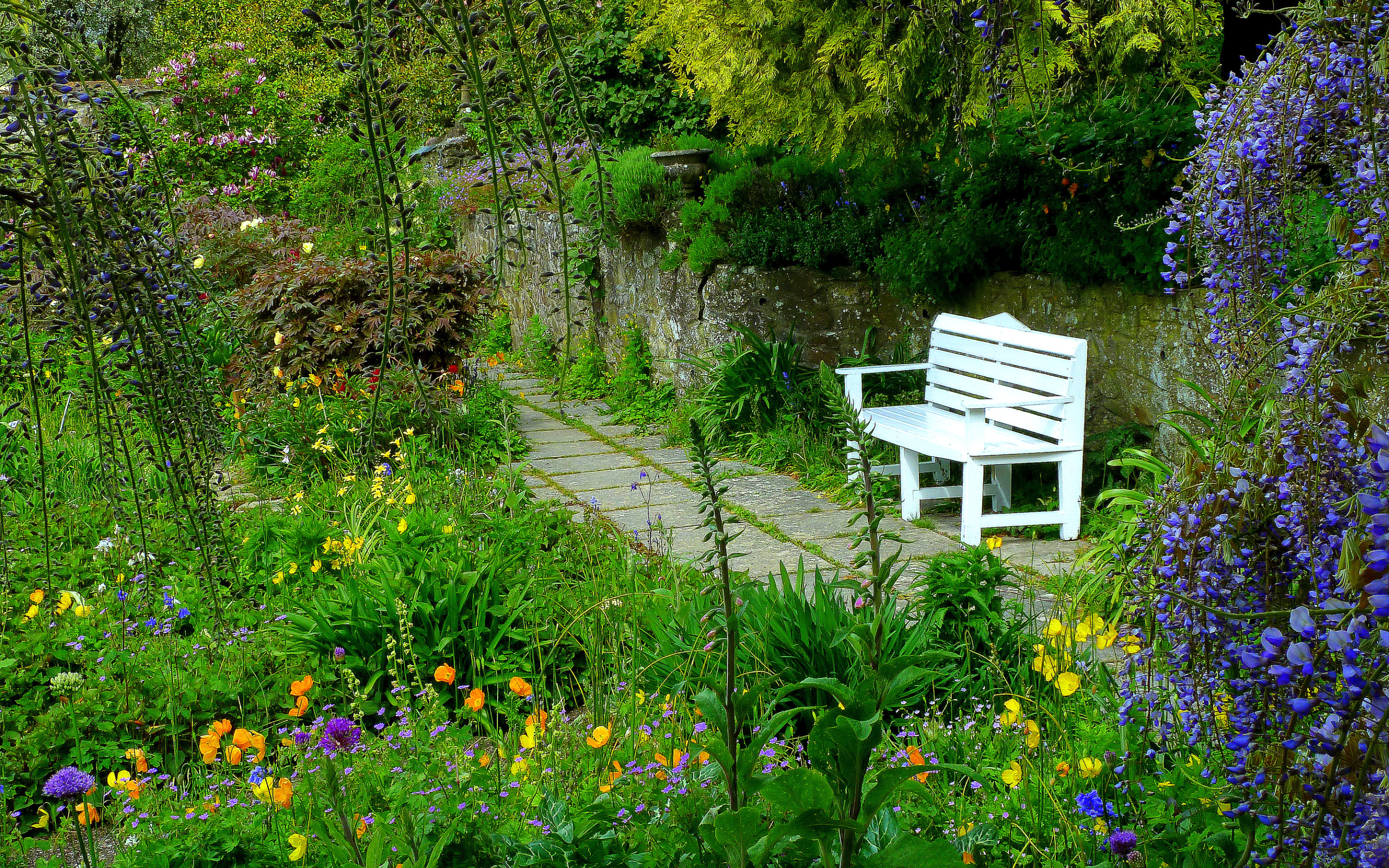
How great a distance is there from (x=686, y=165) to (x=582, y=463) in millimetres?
2440

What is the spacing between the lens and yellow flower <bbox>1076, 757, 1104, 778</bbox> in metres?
1.78

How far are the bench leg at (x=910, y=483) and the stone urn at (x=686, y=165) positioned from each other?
3.23 meters

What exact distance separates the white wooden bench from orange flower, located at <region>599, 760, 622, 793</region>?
7.34 ft

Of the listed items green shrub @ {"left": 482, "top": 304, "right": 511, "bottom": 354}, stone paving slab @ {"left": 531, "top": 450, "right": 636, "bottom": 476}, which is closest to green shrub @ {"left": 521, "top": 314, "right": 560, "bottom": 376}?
green shrub @ {"left": 482, "top": 304, "right": 511, "bottom": 354}

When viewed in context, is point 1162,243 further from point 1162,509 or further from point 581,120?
point 581,120

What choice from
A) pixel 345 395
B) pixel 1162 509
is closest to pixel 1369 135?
pixel 1162 509

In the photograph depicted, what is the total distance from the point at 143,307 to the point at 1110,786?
6.00 feet

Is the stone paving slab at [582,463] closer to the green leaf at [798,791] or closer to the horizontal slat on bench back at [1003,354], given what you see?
the horizontal slat on bench back at [1003,354]

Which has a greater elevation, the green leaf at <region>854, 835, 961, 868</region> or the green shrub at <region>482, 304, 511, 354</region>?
the green leaf at <region>854, 835, 961, 868</region>

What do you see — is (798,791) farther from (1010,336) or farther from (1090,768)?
(1010,336)

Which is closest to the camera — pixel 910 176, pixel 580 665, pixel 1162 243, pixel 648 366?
pixel 580 665

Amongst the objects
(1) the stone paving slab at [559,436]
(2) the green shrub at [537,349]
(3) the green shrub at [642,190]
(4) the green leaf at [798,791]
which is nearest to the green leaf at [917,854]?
(4) the green leaf at [798,791]

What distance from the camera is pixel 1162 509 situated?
181 centimetres

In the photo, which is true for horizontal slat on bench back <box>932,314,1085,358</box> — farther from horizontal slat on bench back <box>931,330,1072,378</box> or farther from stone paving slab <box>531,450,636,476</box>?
stone paving slab <box>531,450,636,476</box>
